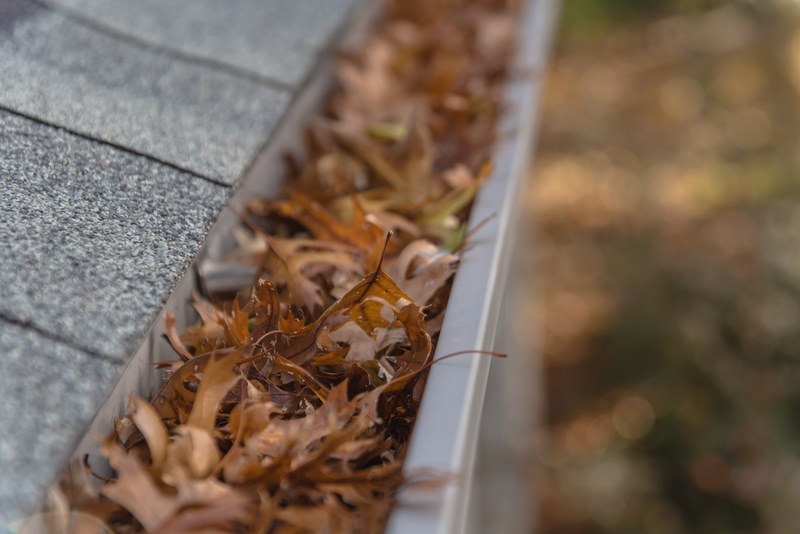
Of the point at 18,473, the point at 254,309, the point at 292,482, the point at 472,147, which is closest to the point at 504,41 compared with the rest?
the point at 472,147

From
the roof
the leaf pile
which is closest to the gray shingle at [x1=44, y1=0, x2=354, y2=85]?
the roof

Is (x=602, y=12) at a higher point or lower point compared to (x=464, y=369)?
higher

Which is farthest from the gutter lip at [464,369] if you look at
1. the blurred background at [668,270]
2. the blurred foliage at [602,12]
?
the blurred foliage at [602,12]

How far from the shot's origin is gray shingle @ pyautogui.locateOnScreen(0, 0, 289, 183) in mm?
1272

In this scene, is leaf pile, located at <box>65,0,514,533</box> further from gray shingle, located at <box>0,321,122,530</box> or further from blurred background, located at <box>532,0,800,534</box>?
blurred background, located at <box>532,0,800,534</box>

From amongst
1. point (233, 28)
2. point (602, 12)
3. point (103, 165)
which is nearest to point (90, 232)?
point (103, 165)

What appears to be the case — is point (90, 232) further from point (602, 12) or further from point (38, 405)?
point (602, 12)

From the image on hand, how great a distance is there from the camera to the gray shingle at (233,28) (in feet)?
5.15

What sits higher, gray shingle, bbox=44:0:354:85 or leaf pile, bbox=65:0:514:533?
gray shingle, bbox=44:0:354:85

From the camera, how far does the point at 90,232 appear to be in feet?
3.57

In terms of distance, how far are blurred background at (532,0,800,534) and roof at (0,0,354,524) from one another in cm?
258

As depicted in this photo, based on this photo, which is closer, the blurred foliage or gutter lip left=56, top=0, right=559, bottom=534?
gutter lip left=56, top=0, right=559, bottom=534

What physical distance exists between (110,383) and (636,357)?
3.36m

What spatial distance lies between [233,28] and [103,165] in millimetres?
601
